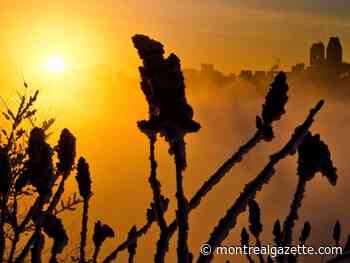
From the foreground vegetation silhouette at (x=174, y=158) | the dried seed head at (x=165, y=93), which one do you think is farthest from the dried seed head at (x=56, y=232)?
the dried seed head at (x=165, y=93)

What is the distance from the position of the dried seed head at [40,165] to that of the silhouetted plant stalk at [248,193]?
7.13 ft

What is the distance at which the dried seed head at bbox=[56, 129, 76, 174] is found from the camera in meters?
8.48

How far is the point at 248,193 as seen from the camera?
6.11 m

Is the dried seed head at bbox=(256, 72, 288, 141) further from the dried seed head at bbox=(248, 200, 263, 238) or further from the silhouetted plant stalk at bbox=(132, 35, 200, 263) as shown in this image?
the dried seed head at bbox=(248, 200, 263, 238)

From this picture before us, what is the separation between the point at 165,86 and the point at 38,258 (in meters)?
3.77

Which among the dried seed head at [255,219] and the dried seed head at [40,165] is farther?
the dried seed head at [255,219]

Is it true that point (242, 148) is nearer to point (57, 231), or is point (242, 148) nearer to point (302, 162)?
point (302, 162)

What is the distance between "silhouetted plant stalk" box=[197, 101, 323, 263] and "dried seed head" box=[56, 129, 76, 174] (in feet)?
10.2

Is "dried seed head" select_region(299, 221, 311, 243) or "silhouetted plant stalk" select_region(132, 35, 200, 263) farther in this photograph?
"dried seed head" select_region(299, 221, 311, 243)

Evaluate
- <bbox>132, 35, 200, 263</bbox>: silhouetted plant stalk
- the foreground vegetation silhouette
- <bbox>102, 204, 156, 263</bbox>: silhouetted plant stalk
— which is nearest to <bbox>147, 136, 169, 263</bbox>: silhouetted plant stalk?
the foreground vegetation silhouette

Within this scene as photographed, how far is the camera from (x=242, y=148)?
6523mm

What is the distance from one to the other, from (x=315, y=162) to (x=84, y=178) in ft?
11.9

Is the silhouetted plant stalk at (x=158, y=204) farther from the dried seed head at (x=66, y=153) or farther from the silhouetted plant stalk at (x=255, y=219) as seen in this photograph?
the silhouetted plant stalk at (x=255, y=219)

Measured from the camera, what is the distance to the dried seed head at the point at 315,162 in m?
7.58
